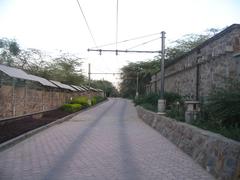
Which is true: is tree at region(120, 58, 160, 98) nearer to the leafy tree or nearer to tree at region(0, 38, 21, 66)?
tree at region(0, 38, 21, 66)

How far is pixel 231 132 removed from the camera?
696 centimetres

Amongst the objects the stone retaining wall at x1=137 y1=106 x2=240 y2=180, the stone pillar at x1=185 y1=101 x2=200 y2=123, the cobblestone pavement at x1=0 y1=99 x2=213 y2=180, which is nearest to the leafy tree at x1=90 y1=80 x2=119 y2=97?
the stone pillar at x1=185 y1=101 x2=200 y2=123

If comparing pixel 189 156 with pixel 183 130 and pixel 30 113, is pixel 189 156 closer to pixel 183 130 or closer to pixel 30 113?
pixel 183 130

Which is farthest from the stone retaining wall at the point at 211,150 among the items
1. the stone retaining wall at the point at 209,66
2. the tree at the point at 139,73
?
the tree at the point at 139,73

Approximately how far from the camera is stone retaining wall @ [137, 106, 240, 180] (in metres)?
5.44

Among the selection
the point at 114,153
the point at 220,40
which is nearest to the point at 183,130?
the point at 114,153

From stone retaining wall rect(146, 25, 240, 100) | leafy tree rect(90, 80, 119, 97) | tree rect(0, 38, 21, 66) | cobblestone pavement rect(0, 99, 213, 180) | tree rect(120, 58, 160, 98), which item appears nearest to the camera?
cobblestone pavement rect(0, 99, 213, 180)

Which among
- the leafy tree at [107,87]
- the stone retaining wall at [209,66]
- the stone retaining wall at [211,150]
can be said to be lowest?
the stone retaining wall at [211,150]

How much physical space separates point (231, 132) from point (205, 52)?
315 inches

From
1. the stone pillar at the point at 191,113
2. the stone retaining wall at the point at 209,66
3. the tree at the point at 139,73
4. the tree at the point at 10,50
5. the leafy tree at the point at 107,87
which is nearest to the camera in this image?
the stone pillar at the point at 191,113

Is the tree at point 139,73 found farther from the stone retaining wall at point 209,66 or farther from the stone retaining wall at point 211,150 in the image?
the stone retaining wall at point 211,150

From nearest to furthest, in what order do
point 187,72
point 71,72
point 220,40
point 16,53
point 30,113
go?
point 220,40
point 187,72
point 30,113
point 16,53
point 71,72

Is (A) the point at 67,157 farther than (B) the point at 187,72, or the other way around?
(B) the point at 187,72

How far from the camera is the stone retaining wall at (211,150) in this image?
544 centimetres
